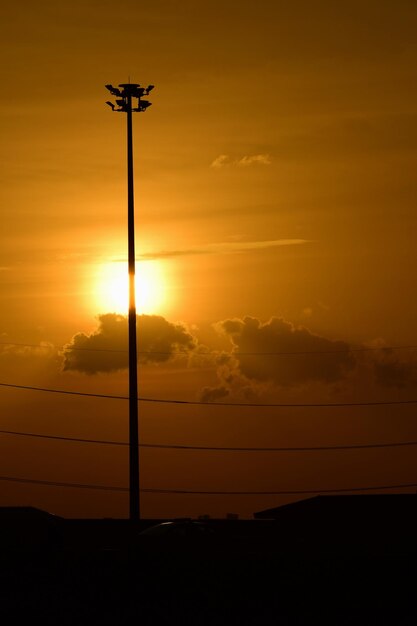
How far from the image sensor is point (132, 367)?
148 ft

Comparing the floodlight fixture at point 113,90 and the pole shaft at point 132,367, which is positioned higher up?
the floodlight fixture at point 113,90

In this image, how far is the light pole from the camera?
4347cm

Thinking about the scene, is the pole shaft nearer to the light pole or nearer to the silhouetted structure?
the light pole

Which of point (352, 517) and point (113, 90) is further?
point (352, 517)

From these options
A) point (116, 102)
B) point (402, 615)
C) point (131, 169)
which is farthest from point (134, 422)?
point (402, 615)

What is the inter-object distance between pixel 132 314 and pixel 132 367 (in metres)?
2.41

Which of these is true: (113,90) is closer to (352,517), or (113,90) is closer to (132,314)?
(132,314)

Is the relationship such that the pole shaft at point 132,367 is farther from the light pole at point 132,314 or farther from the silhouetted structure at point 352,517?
the silhouetted structure at point 352,517

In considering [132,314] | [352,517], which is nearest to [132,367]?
[132,314]

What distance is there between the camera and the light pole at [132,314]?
1711 inches

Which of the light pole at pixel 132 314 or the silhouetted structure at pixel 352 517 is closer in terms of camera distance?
the light pole at pixel 132 314

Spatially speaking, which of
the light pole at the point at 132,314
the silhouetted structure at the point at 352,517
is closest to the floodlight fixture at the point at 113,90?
the light pole at the point at 132,314

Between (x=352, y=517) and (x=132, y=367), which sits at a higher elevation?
(x=132, y=367)

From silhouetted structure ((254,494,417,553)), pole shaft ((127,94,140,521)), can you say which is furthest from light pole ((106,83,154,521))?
silhouetted structure ((254,494,417,553))
